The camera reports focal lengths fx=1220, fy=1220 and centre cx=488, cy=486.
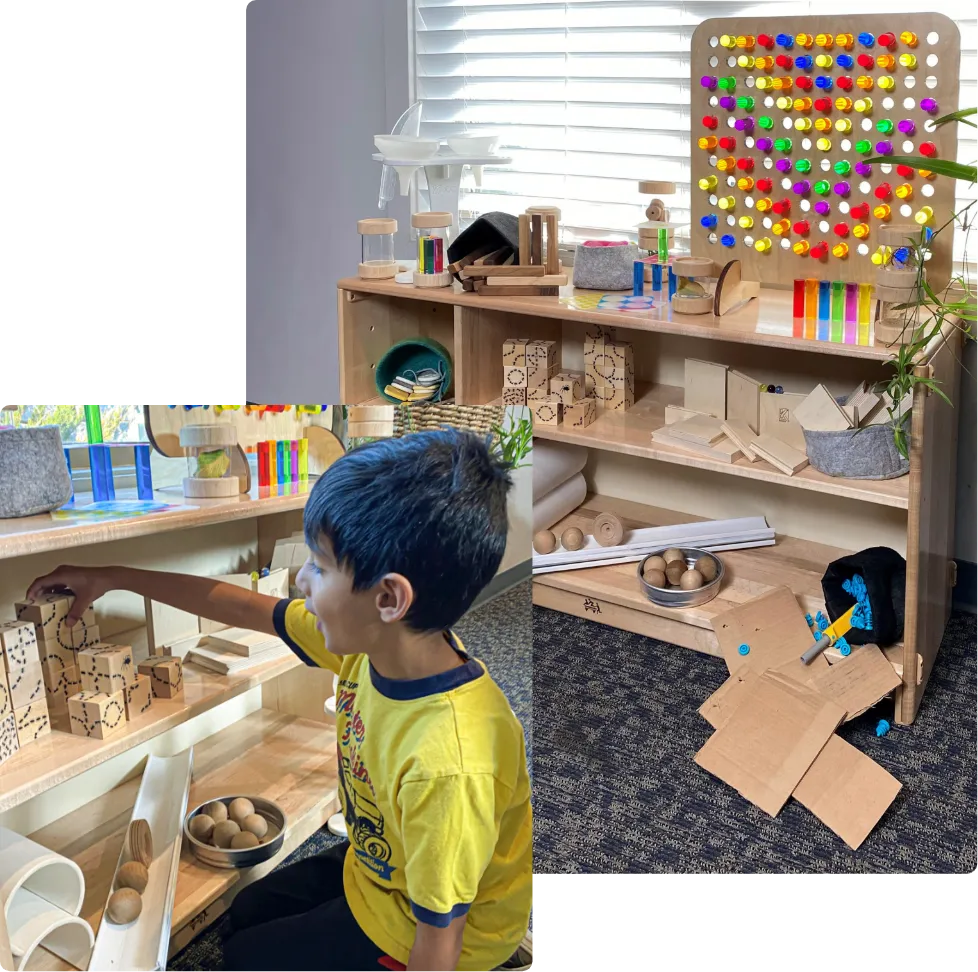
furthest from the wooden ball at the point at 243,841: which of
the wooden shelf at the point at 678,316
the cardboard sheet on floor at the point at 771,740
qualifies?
the wooden shelf at the point at 678,316

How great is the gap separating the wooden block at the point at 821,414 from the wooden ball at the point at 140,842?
1466 mm

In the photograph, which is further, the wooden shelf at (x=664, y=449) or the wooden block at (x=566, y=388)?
the wooden block at (x=566, y=388)

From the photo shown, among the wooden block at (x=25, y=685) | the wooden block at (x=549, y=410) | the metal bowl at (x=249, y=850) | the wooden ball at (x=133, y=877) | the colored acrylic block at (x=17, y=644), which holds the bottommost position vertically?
the wooden ball at (x=133, y=877)

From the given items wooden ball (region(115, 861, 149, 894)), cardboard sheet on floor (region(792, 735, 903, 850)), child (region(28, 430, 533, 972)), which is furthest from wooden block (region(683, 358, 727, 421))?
wooden ball (region(115, 861, 149, 894))

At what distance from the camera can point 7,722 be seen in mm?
1276

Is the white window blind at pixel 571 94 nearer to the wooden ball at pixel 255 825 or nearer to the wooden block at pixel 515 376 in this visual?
the wooden block at pixel 515 376

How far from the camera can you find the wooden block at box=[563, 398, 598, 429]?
2.60m

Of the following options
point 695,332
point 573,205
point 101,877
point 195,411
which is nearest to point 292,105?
point 573,205

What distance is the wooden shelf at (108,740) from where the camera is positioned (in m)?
1.26

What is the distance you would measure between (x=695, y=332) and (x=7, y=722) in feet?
4.80

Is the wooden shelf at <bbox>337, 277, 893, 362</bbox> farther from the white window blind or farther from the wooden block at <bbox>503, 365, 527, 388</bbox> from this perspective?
the white window blind

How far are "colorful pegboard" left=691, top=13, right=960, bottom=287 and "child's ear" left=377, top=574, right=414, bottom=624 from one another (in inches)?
61.7

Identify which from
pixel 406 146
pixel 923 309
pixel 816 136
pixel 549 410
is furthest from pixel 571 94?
pixel 923 309

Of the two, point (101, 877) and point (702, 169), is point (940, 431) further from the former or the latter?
point (101, 877)
